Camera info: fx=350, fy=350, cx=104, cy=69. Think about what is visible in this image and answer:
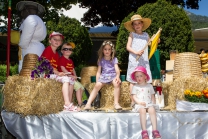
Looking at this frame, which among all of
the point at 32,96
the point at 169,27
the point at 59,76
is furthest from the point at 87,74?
the point at 169,27

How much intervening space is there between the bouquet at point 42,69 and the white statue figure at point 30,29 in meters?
0.66

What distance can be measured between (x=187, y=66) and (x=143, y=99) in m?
1.05

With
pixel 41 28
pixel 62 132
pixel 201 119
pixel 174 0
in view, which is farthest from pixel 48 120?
pixel 174 0

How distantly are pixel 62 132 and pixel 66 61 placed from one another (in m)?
1.36

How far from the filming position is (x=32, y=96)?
484 cm

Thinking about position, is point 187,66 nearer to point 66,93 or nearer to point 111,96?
point 111,96

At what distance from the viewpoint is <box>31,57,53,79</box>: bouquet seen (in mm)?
4992

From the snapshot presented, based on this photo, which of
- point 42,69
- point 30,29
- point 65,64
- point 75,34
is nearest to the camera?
point 42,69

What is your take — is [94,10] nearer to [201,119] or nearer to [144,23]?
[144,23]

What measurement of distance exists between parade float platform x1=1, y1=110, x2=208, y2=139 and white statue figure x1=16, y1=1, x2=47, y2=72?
139 cm

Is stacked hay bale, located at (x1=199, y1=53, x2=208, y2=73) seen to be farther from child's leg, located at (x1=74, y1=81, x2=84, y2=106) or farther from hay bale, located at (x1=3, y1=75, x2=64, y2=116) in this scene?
hay bale, located at (x1=3, y1=75, x2=64, y2=116)

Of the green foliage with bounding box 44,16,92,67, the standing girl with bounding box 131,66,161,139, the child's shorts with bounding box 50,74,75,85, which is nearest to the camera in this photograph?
the standing girl with bounding box 131,66,161,139

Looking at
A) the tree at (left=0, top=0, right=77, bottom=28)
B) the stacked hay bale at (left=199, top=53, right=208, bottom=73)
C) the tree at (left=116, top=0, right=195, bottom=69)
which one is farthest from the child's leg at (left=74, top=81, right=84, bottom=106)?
the tree at (left=0, top=0, right=77, bottom=28)

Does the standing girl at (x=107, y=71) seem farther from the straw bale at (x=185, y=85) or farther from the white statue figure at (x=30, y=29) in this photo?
the white statue figure at (x=30, y=29)
